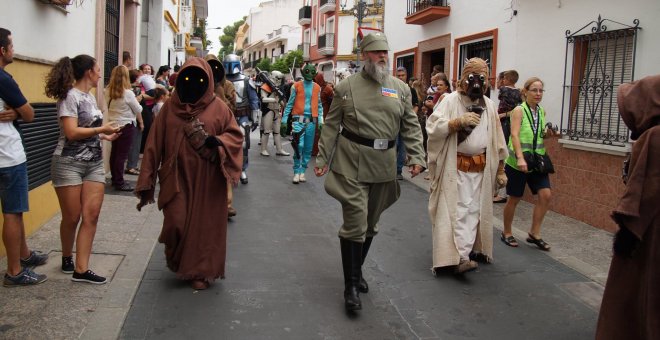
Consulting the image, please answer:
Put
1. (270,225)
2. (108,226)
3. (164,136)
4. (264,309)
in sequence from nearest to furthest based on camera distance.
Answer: (264,309) < (164,136) < (108,226) < (270,225)

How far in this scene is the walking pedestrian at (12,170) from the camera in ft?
14.4

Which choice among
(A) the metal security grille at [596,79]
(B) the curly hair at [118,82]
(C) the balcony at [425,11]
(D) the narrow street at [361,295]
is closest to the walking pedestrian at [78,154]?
(D) the narrow street at [361,295]

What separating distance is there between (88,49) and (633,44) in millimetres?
7247

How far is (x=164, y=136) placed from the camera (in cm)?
496

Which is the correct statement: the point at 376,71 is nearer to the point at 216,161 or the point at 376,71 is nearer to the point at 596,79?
the point at 216,161

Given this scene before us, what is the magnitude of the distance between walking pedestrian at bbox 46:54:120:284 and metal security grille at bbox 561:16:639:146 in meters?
6.08

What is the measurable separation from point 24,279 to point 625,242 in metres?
4.16

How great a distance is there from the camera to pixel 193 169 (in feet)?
16.2

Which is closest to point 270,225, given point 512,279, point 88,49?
point 512,279

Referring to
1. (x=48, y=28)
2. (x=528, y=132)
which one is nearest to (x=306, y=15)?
(x=48, y=28)

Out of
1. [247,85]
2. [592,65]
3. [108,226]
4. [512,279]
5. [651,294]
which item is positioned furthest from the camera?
[247,85]

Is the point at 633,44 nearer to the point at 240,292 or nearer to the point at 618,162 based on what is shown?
the point at 618,162

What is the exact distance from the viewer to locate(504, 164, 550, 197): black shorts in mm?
6668

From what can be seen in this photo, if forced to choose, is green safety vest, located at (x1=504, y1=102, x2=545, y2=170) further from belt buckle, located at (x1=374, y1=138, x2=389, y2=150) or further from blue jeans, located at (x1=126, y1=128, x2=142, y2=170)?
blue jeans, located at (x1=126, y1=128, x2=142, y2=170)
